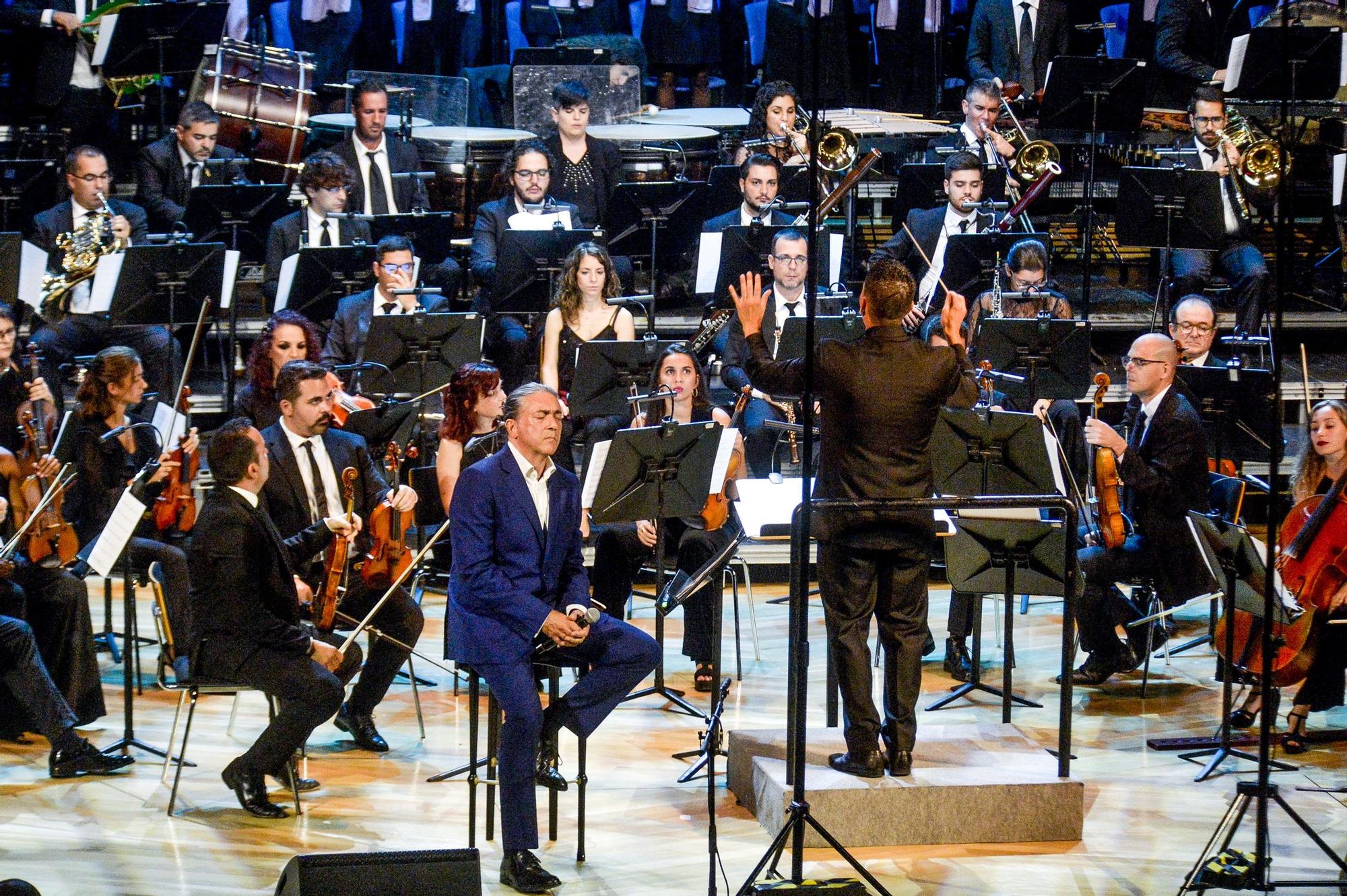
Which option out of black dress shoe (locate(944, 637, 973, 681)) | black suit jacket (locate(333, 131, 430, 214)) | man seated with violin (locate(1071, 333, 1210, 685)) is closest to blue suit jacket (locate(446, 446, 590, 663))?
black dress shoe (locate(944, 637, 973, 681))

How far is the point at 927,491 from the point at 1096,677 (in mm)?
2144

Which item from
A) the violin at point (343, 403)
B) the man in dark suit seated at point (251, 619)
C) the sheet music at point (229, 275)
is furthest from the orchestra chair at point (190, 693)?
the sheet music at point (229, 275)

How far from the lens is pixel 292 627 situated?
193 inches

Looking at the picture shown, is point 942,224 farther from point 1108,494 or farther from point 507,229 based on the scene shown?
point 1108,494

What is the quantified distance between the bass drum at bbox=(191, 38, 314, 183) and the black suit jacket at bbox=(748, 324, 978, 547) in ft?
16.7

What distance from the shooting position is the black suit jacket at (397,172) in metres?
8.36

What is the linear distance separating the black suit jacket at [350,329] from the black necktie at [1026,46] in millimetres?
4441

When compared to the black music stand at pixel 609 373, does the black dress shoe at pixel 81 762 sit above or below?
below

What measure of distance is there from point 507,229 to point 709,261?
37.4 inches

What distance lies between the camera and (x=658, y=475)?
5320 millimetres

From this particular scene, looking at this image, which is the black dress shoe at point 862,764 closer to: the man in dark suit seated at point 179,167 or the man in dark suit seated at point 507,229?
the man in dark suit seated at point 507,229

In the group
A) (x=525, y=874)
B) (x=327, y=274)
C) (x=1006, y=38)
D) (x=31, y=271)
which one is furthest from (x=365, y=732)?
(x=1006, y=38)

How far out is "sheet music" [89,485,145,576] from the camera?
500 centimetres

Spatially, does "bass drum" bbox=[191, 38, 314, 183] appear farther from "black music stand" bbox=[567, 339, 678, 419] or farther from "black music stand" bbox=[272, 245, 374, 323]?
"black music stand" bbox=[567, 339, 678, 419]
